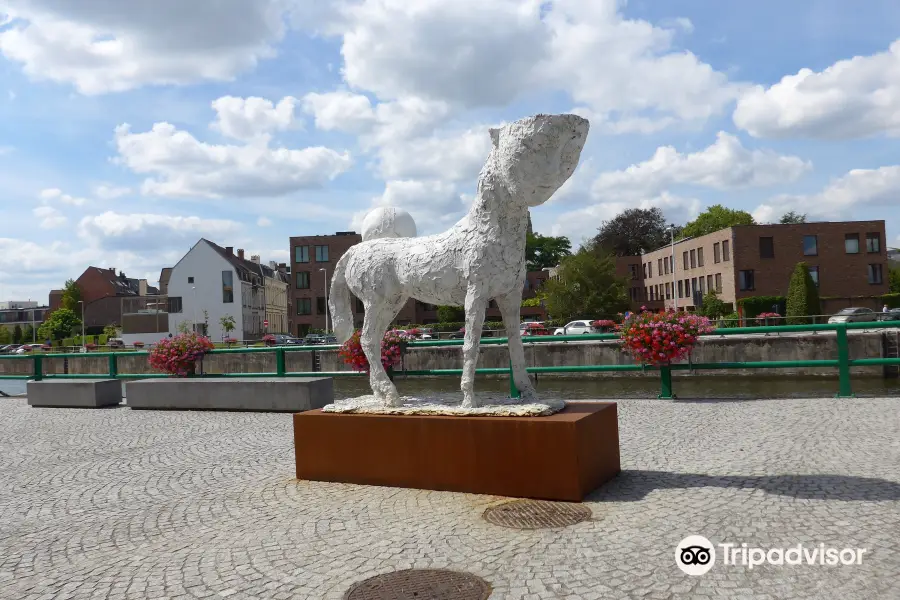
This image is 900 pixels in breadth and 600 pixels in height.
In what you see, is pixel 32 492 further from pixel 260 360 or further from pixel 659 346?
pixel 260 360

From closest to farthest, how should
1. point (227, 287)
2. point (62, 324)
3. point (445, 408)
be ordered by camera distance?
point (445, 408), point (227, 287), point (62, 324)

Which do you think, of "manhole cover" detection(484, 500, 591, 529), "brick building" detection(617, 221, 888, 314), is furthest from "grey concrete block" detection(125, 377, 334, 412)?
"brick building" detection(617, 221, 888, 314)

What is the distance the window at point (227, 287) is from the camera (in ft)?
186

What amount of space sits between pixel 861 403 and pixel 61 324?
71.8m

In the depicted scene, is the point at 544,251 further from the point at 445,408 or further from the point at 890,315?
the point at 445,408

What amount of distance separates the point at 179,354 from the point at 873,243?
140ft

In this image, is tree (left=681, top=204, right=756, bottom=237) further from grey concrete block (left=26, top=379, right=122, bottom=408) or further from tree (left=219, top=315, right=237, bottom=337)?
grey concrete block (left=26, top=379, right=122, bottom=408)

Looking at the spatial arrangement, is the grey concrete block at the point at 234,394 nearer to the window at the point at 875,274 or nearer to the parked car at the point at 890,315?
the parked car at the point at 890,315

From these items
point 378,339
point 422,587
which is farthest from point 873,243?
point 422,587

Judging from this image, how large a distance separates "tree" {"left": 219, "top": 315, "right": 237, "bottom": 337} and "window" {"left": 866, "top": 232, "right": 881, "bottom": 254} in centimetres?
4635

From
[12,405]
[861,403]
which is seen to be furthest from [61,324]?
[861,403]

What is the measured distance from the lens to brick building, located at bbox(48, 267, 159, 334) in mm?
71188

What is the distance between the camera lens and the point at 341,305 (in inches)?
256

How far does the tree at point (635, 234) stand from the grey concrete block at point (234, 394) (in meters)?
57.1
